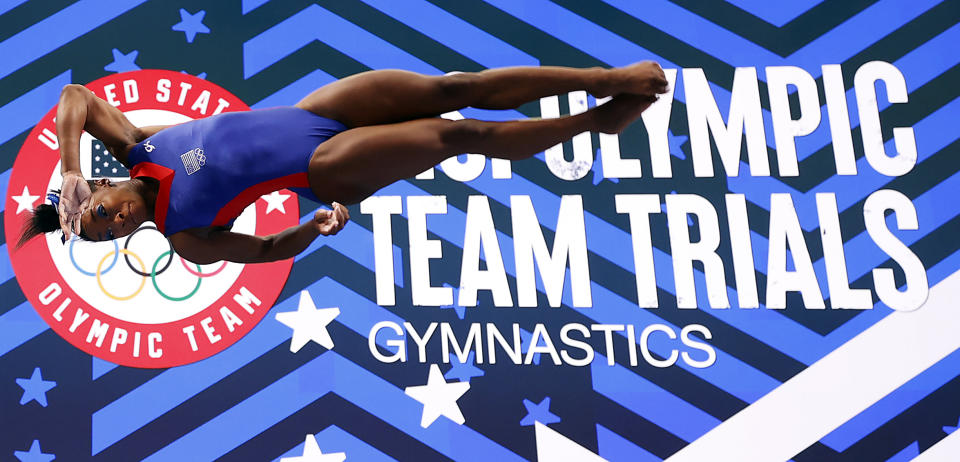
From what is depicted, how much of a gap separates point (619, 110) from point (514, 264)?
1787 mm

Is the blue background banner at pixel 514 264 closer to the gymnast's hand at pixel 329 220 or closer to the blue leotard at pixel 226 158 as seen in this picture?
the gymnast's hand at pixel 329 220

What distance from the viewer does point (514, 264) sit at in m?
4.23

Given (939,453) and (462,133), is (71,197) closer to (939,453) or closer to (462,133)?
(462,133)

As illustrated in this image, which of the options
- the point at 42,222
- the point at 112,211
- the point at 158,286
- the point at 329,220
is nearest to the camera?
the point at 112,211

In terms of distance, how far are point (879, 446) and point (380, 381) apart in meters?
2.20

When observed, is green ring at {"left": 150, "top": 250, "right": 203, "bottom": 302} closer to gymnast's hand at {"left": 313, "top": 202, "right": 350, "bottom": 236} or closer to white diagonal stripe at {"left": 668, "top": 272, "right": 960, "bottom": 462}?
gymnast's hand at {"left": 313, "top": 202, "right": 350, "bottom": 236}

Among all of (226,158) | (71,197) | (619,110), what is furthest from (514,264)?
(71,197)

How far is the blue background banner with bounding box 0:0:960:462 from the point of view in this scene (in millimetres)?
4043

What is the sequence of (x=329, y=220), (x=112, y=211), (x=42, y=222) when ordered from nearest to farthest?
(x=112, y=211), (x=42, y=222), (x=329, y=220)

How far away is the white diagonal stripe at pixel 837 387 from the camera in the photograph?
413 cm

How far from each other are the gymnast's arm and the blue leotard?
0.13 m

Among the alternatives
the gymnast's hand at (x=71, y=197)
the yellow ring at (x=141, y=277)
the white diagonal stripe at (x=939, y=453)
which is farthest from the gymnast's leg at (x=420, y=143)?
the white diagonal stripe at (x=939, y=453)

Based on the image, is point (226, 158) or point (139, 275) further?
point (139, 275)

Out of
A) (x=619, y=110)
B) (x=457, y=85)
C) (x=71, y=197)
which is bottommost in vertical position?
(x=71, y=197)
